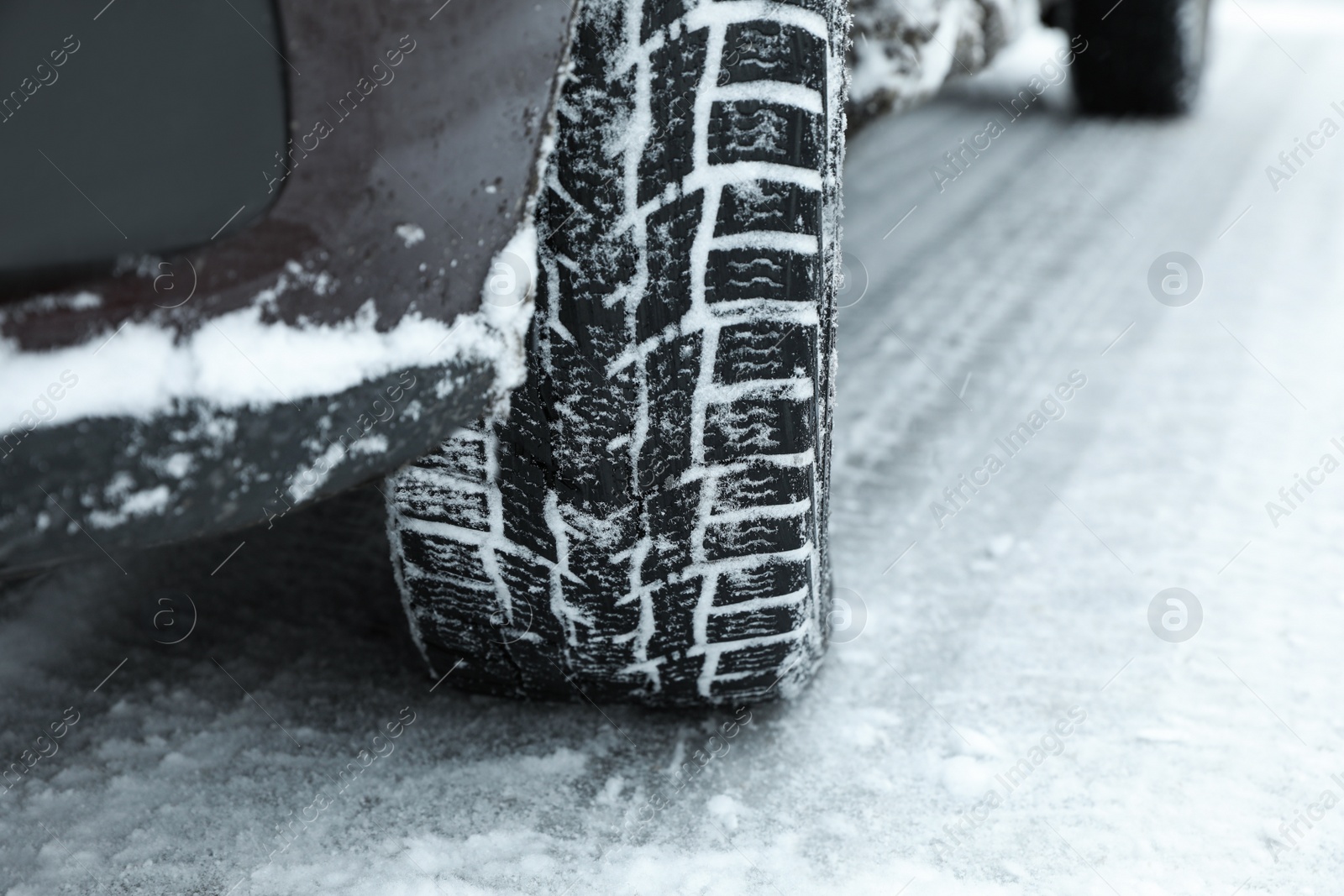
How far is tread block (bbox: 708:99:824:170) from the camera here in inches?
31.5

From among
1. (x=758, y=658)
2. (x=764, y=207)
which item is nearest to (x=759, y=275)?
(x=764, y=207)

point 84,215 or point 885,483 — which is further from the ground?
point 84,215

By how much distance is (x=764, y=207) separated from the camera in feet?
2.72

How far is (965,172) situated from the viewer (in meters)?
3.19

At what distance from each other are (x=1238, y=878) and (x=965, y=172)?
2.64m

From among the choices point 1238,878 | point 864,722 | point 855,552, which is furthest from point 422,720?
point 1238,878

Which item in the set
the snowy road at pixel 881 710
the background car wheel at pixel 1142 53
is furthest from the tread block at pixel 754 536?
the background car wheel at pixel 1142 53

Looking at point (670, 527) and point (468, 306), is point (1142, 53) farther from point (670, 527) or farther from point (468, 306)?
point (468, 306)

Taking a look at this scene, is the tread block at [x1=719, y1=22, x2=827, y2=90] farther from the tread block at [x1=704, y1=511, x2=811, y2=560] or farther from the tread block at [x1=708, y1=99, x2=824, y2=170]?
the tread block at [x1=704, y1=511, x2=811, y2=560]

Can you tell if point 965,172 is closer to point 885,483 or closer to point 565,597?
point 885,483

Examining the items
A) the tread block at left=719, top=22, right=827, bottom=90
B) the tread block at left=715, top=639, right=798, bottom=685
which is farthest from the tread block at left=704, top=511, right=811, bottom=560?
the tread block at left=719, top=22, right=827, bottom=90

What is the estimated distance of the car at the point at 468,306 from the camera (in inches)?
22.6

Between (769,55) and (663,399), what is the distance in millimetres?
282

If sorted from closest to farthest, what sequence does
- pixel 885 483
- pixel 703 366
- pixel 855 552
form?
pixel 703 366 → pixel 855 552 → pixel 885 483
